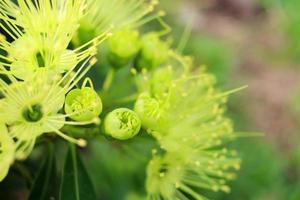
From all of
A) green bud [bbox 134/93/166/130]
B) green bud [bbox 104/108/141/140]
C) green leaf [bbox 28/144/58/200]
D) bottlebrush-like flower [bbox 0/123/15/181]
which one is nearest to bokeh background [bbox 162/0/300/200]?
green leaf [bbox 28/144/58/200]

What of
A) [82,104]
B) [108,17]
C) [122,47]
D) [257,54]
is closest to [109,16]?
[108,17]

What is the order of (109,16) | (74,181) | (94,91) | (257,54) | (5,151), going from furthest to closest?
(257,54) → (109,16) → (74,181) → (94,91) → (5,151)

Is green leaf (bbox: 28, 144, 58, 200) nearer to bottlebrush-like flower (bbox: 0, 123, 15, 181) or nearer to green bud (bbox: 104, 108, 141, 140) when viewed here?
green bud (bbox: 104, 108, 141, 140)

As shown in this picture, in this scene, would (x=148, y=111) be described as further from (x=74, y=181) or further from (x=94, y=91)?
(x=74, y=181)

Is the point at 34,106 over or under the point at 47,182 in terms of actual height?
over

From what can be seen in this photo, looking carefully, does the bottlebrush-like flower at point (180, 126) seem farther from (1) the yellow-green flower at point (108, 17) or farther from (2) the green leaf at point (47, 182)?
(2) the green leaf at point (47, 182)

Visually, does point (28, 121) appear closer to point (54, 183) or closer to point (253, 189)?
point (54, 183)

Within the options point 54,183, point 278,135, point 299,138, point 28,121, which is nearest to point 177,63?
point 54,183
